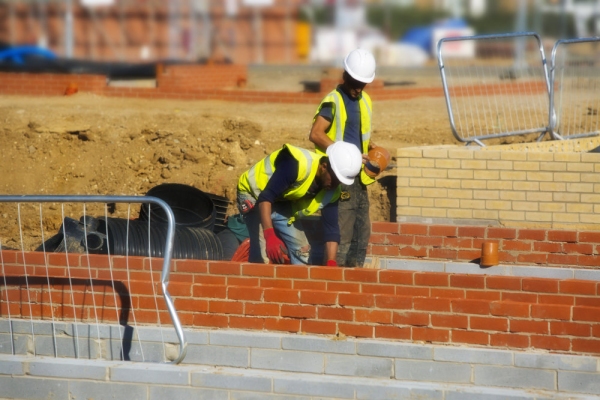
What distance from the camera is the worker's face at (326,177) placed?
5816 mm

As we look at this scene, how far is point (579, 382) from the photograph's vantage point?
15.6 ft

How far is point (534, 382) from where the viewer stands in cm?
479

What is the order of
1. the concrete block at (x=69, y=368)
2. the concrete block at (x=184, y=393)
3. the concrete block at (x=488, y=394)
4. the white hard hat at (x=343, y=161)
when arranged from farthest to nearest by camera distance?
the white hard hat at (x=343, y=161) → the concrete block at (x=69, y=368) → the concrete block at (x=184, y=393) → the concrete block at (x=488, y=394)

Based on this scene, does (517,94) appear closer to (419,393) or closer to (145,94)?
(145,94)

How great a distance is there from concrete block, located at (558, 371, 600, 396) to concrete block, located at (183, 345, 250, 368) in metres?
1.80

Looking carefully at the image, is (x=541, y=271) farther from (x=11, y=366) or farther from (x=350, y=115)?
(x=11, y=366)

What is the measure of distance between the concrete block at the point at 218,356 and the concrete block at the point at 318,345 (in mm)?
261

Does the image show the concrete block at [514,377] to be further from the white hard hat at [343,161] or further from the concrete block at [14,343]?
the concrete block at [14,343]

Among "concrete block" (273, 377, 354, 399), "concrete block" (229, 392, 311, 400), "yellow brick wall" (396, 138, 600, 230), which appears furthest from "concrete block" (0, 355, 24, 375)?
"yellow brick wall" (396, 138, 600, 230)

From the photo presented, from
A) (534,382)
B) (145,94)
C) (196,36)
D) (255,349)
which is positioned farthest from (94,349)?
(196,36)

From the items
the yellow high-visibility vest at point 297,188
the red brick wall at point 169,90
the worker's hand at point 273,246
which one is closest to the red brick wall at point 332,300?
the worker's hand at point 273,246

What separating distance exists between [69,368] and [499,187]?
3758 mm

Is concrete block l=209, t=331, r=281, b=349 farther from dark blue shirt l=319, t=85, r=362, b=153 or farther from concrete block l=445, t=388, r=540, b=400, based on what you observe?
dark blue shirt l=319, t=85, r=362, b=153

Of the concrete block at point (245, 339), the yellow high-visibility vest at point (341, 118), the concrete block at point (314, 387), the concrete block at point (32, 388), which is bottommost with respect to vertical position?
the concrete block at point (32, 388)
